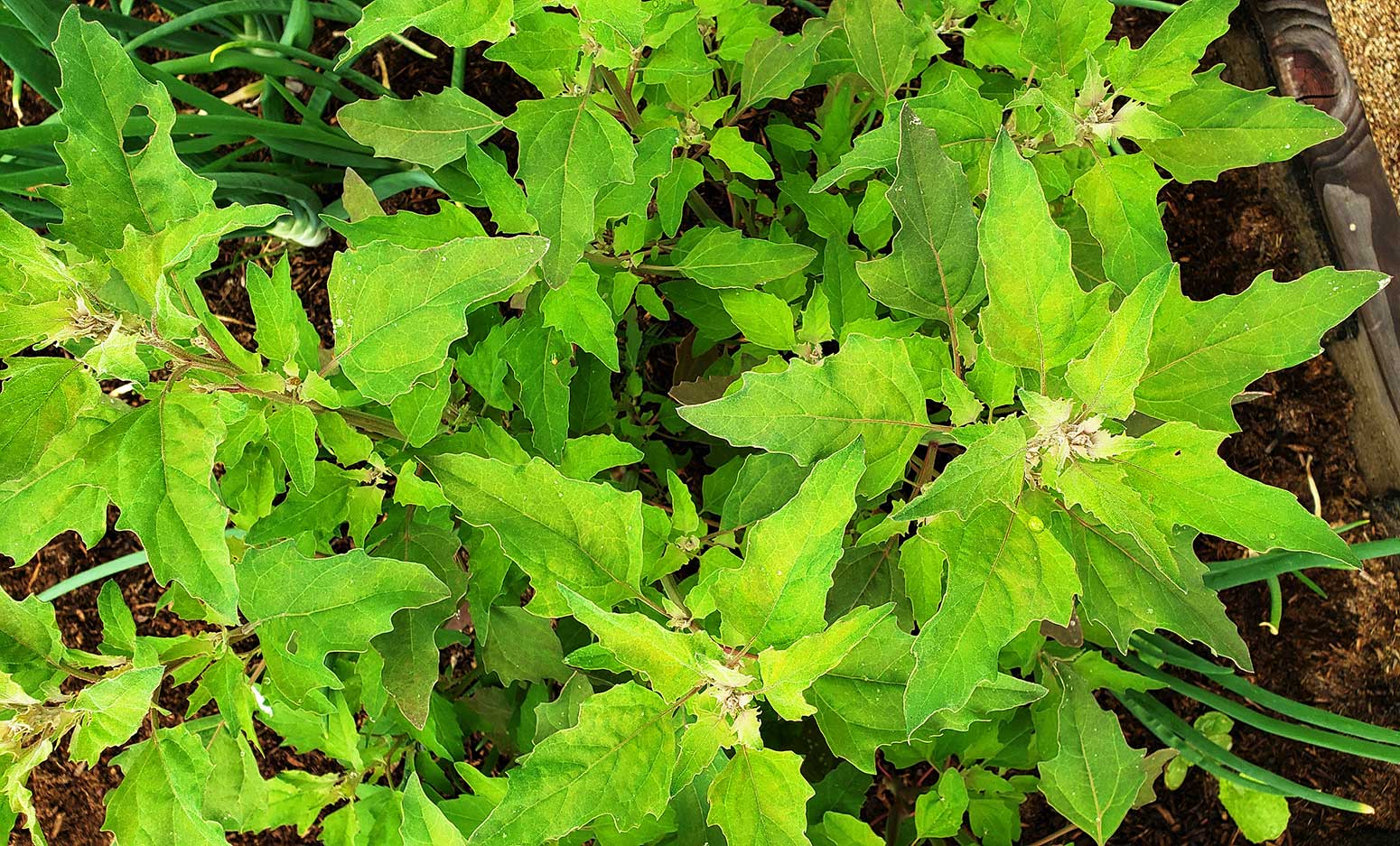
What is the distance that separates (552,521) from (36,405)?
55 centimetres

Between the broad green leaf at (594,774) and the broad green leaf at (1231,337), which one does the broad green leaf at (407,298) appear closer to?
the broad green leaf at (594,774)

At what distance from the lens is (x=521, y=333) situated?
1387mm

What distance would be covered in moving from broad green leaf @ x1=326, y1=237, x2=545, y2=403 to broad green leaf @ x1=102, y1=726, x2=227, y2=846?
49cm

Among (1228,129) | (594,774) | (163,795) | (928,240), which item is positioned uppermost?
(1228,129)

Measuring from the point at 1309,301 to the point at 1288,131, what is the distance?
27 centimetres

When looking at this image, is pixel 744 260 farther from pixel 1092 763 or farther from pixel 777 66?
pixel 1092 763

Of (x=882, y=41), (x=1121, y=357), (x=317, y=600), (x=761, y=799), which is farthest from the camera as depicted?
(x=882, y=41)

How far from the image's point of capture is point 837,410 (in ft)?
3.53

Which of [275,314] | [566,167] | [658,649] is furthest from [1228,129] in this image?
[275,314]

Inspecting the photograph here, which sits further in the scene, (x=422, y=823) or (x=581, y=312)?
(x=581, y=312)

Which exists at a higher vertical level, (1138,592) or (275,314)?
(275,314)

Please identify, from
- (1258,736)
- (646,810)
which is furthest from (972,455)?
(1258,736)

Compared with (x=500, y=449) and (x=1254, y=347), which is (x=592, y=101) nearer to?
(x=500, y=449)

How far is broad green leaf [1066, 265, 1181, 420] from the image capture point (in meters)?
0.90
